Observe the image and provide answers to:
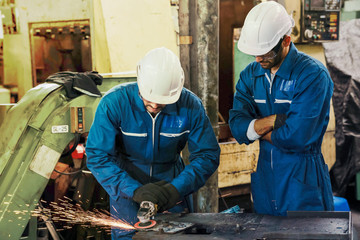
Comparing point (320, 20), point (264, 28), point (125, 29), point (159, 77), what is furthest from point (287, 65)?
point (320, 20)

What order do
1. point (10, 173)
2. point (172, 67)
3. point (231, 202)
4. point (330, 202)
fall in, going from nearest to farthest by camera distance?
point (172, 67)
point (330, 202)
point (10, 173)
point (231, 202)

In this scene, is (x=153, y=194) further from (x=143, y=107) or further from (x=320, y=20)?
(x=320, y=20)

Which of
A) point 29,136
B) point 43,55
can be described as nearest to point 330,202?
point 29,136

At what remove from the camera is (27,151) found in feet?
10.5

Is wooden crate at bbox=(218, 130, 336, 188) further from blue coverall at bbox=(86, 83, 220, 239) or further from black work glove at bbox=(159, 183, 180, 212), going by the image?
black work glove at bbox=(159, 183, 180, 212)

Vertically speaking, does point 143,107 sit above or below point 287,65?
below

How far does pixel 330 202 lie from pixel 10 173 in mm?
2031

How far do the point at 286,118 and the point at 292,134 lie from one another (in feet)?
0.45

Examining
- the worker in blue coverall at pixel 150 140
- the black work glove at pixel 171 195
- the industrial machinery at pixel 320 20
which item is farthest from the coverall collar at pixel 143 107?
the industrial machinery at pixel 320 20

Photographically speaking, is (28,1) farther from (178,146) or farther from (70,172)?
(178,146)

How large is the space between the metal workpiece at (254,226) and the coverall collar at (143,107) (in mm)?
628

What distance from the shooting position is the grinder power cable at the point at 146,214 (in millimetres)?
2252

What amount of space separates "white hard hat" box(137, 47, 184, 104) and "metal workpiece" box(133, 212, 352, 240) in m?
0.64

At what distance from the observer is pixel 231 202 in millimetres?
5969
